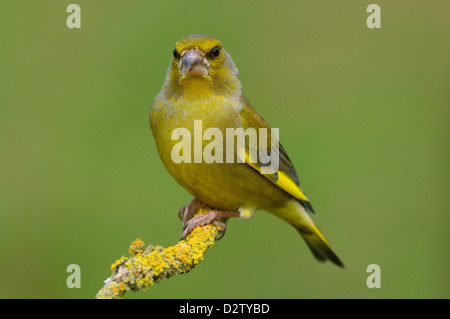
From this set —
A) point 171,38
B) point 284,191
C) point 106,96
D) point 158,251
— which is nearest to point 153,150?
point 106,96

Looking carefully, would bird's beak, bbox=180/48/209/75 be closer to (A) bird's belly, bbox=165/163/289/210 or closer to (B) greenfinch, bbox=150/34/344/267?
(B) greenfinch, bbox=150/34/344/267

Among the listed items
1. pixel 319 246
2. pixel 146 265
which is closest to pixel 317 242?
pixel 319 246

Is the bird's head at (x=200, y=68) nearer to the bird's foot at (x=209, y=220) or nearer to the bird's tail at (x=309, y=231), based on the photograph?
the bird's foot at (x=209, y=220)

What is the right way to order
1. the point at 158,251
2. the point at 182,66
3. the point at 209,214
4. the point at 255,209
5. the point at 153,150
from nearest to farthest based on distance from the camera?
the point at 158,251
the point at 182,66
the point at 209,214
the point at 255,209
the point at 153,150

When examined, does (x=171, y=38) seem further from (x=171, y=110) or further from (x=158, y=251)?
(x=158, y=251)

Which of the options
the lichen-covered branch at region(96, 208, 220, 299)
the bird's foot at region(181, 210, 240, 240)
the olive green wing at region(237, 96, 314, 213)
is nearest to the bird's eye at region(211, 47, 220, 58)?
the olive green wing at region(237, 96, 314, 213)

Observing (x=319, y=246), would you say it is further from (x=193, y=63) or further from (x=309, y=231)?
(x=193, y=63)

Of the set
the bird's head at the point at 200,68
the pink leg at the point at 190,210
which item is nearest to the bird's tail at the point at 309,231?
the pink leg at the point at 190,210
